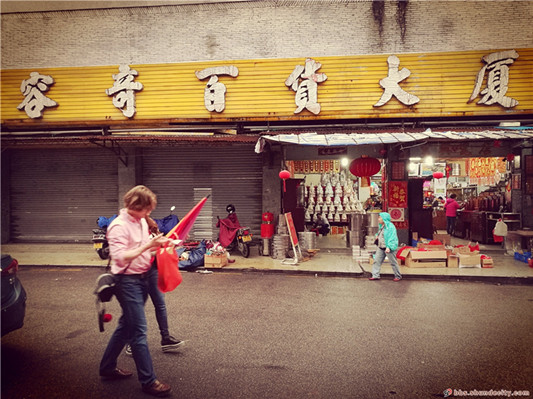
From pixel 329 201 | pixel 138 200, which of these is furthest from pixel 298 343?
pixel 329 201

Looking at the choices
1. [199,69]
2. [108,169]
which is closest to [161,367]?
[199,69]

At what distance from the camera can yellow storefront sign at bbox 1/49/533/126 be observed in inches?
417

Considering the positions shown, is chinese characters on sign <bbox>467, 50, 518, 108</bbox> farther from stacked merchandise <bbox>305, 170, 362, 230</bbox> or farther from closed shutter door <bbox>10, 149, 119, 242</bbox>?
closed shutter door <bbox>10, 149, 119, 242</bbox>

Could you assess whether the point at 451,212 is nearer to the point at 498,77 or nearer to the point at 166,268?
the point at 498,77

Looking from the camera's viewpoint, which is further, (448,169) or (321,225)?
(448,169)

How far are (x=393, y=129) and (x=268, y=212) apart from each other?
4981mm

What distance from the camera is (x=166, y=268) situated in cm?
377

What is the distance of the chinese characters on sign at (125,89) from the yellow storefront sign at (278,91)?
5.7 inches

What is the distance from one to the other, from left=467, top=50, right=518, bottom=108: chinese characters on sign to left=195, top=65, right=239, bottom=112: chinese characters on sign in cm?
758

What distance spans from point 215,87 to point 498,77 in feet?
28.1

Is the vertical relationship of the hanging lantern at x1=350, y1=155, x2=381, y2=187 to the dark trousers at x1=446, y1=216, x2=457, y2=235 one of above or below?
above

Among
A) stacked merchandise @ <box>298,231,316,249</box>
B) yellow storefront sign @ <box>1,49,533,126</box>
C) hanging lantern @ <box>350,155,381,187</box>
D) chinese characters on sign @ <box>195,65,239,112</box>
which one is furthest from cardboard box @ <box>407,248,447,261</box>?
chinese characters on sign @ <box>195,65,239,112</box>

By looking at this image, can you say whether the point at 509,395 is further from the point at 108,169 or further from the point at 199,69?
the point at 108,169

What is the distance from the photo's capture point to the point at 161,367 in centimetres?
425
